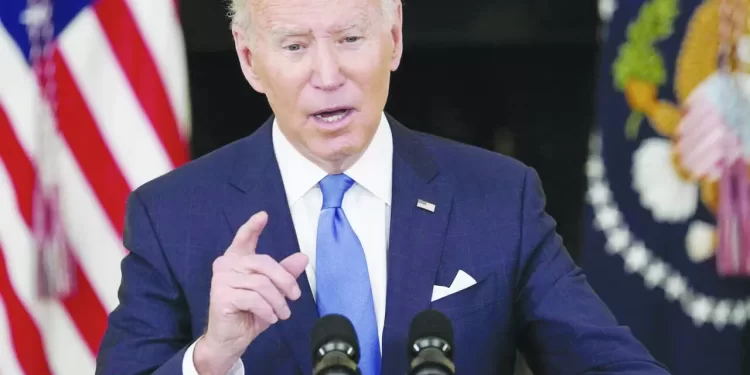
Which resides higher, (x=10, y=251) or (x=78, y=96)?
(x=78, y=96)

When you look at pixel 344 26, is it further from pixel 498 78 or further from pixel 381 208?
pixel 498 78

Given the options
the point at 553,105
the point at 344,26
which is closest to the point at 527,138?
the point at 553,105

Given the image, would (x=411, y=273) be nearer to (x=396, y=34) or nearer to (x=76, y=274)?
(x=396, y=34)

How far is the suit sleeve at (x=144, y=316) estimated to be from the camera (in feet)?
6.08

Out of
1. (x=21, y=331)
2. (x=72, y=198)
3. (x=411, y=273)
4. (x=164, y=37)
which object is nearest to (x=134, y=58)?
(x=164, y=37)

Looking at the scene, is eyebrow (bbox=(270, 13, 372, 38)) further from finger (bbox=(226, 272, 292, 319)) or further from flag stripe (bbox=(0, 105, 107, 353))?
flag stripe (bbox=(0, 105, 107, 353))

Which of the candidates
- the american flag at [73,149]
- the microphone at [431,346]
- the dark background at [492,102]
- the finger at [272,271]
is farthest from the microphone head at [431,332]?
the dark background at [492,102]

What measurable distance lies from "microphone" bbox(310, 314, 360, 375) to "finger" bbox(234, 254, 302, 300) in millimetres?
136

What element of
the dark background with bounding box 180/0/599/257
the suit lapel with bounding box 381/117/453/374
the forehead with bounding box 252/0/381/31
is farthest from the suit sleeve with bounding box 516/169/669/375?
the dark background with bounding box 180/0/599/257

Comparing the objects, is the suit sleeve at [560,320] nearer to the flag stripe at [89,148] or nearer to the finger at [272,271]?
the finger at [272,271]

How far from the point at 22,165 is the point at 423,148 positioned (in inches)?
44.9

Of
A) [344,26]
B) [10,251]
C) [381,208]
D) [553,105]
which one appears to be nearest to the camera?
[344,26]

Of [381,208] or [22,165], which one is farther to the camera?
[22,165]

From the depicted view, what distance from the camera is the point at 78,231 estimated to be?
2.78 meters
